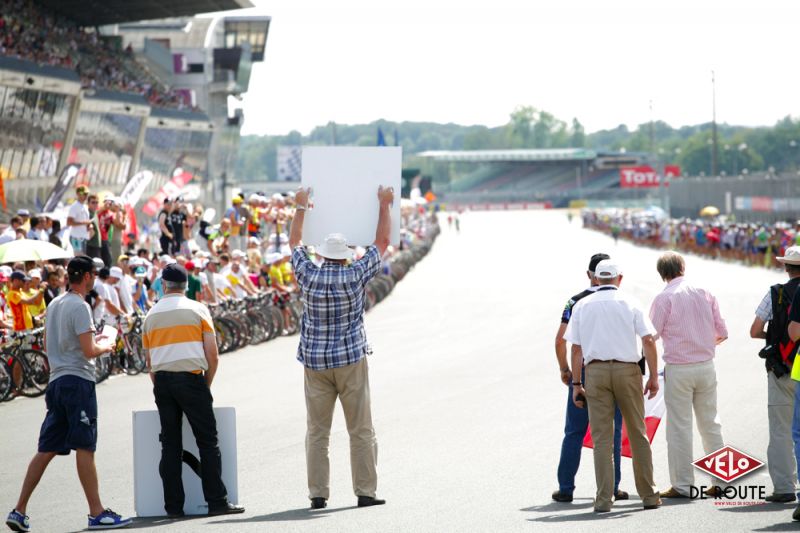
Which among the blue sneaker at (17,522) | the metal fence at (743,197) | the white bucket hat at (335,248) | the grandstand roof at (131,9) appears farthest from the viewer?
the metal fence at (743,197)

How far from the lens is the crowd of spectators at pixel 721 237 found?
162 ft

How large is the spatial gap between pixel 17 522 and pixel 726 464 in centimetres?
482

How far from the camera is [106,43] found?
54.0 meters

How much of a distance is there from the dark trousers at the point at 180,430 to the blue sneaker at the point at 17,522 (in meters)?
0.88

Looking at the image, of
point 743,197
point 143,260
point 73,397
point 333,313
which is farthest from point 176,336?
point 743,197

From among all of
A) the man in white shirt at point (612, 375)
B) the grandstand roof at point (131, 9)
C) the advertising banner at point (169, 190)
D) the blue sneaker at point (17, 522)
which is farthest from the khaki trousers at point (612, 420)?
the grandstand roof at point (131, 9)

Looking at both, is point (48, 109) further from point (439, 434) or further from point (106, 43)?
point (439, 434)

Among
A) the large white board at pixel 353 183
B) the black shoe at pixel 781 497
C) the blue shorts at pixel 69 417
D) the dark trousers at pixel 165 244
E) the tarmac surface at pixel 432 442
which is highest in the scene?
the large white board at pixel 353 183

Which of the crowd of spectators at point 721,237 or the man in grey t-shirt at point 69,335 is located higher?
the man in grey t-shirt at point 69,335

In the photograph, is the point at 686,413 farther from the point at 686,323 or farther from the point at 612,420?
the point at 612,420

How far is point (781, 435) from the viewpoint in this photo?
346 inches

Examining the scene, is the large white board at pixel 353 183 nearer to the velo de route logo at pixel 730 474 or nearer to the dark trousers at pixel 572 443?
the dark trousers at pixel 572 443

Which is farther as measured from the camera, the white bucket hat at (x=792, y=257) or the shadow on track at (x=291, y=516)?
the white bucket hat at (x=792, y=257)

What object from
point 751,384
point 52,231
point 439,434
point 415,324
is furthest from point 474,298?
point 439,434
